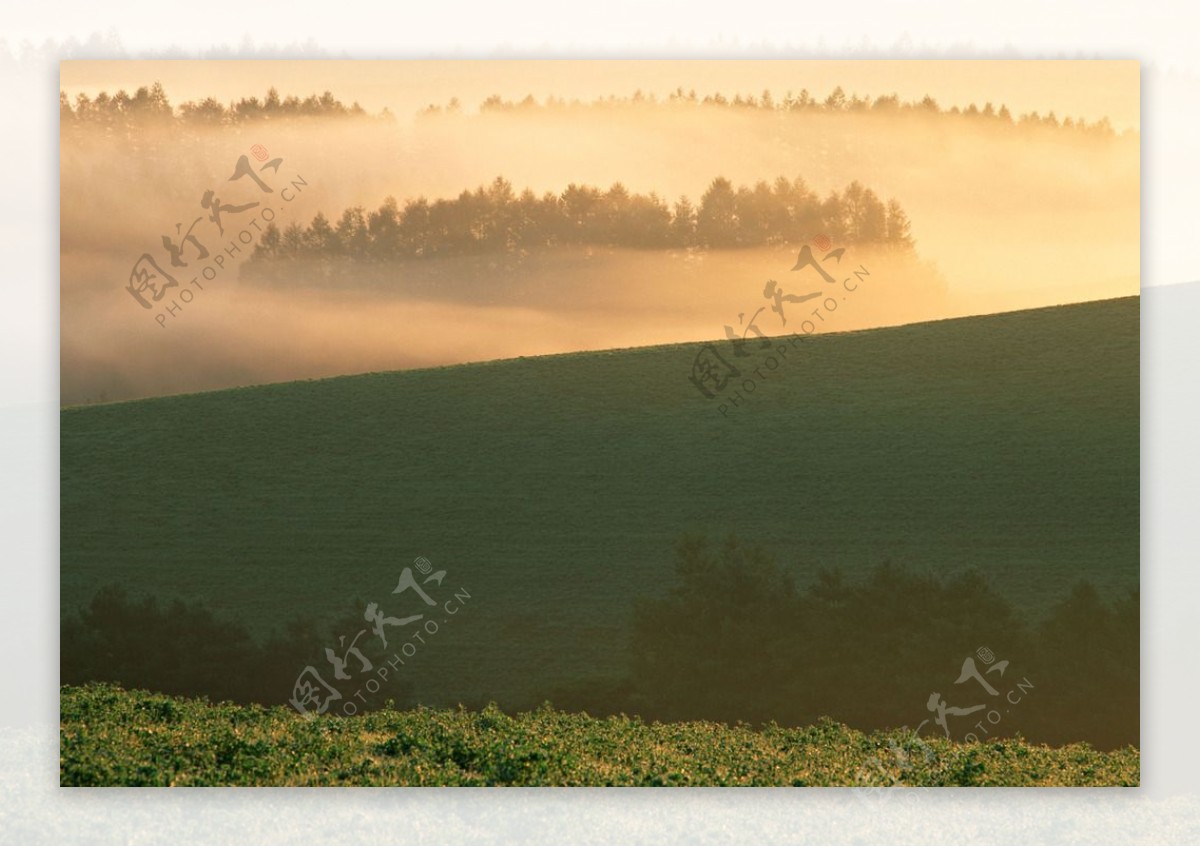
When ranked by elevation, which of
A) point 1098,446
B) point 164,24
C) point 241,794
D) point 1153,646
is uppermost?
point 164,24

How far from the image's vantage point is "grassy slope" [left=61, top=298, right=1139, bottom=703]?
8047mm

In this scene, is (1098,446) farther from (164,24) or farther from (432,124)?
(164,24)

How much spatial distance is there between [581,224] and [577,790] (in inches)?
151

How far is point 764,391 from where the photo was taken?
27.6 feet

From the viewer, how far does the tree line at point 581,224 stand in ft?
26.5

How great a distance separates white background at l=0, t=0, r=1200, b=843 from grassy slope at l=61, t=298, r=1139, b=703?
308 mm

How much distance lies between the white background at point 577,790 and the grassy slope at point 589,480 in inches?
Result: 12.1

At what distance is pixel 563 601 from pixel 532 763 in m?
1.11

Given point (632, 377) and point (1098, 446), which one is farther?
point (632, 377)

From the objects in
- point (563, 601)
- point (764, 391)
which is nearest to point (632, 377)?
point (764, 391)

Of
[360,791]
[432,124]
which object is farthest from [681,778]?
[432,124]

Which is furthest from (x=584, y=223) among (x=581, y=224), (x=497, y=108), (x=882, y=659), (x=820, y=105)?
(x=882, y=659)

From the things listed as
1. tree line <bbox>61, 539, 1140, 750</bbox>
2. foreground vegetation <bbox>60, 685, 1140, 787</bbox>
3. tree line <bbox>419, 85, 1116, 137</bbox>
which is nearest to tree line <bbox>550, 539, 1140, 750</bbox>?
tree line <bbox>61, 539, 1140, 750</bbox>

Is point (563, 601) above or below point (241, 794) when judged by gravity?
above
